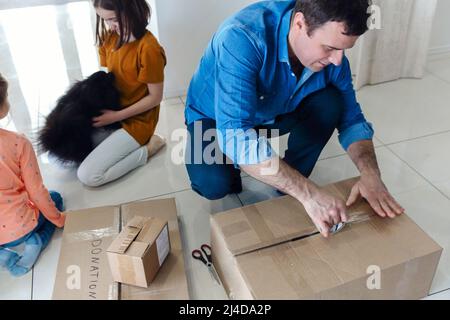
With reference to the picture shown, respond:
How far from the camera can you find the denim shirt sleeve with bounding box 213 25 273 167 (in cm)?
110

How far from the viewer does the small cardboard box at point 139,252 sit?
42.5 inches

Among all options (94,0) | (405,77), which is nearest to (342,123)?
(94,0)

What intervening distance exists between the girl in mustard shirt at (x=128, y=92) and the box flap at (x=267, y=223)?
65 cm

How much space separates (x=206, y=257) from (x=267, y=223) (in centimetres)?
30

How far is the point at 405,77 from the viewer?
2336 mm

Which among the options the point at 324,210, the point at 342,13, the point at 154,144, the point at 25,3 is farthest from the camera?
the point at 25,3

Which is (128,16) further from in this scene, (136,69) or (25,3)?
(25,3)

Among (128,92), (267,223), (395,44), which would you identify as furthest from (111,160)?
(395,44)

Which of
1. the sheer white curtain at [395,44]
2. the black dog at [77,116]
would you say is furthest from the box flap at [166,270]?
the sheer white curtain at [395,44]

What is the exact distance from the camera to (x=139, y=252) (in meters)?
1.08

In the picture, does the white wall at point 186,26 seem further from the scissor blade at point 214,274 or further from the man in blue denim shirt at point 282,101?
the scissor blade at point 214,274

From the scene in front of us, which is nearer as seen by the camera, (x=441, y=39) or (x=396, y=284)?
(x=396, y=284)
